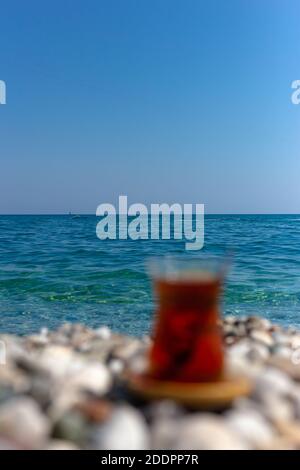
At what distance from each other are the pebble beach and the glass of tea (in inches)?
4.9

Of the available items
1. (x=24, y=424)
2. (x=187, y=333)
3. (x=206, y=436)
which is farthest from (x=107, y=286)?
(x=206, y=436)

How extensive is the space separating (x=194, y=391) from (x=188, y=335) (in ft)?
0.66

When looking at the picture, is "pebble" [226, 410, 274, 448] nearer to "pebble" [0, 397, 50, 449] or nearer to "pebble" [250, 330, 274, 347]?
"pebble" [0, 397, 50, 449]

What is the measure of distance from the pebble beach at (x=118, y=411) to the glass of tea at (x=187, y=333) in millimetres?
123

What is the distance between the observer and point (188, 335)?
6.83 ft

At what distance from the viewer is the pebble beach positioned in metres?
1.75

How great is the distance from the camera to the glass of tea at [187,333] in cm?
206

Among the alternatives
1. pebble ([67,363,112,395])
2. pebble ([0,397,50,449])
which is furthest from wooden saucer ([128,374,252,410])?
pebble ([0,397,50,449])

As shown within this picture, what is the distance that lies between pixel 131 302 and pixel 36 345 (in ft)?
15.6

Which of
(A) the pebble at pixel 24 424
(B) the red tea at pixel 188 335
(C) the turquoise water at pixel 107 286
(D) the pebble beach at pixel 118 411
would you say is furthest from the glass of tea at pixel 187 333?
(C) the turquoise water at pixel 107 286

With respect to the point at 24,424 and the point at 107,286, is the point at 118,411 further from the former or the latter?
the point at 107,286

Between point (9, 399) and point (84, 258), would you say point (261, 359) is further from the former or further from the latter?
point (84, 258)

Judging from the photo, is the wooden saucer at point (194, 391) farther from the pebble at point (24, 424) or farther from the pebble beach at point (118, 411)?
the pebble at point (24, 424)
